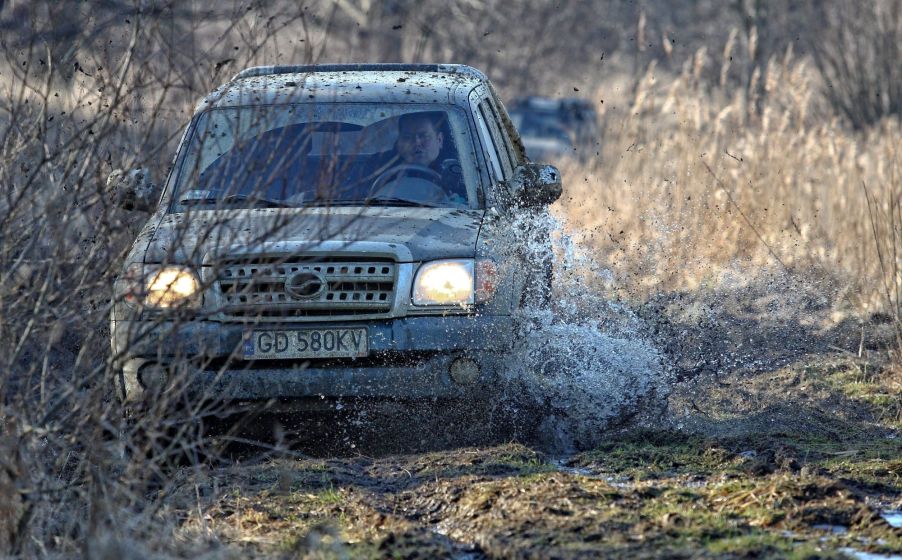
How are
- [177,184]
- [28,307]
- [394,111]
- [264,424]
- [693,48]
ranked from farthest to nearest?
[693,48]
[394,111]
[177,184]
[264,424]
[28,307]

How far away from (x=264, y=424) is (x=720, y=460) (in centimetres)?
203

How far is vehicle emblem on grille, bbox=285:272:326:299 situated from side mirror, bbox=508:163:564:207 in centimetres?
147

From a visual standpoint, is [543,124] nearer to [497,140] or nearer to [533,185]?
[497,140]

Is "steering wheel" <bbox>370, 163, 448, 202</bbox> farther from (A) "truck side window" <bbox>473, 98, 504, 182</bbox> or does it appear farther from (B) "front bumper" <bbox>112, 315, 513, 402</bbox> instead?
(B) "front bumper" <bbox>112, 315, 513, 402</bbox>

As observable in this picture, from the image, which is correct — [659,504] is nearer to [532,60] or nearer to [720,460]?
[720,460]

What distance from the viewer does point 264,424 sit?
6.14 metres

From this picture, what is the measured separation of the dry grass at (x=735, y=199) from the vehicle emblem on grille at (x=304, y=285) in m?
4.80

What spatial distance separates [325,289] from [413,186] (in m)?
1.14

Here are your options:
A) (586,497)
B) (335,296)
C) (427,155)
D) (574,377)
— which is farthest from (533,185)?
(586,497)

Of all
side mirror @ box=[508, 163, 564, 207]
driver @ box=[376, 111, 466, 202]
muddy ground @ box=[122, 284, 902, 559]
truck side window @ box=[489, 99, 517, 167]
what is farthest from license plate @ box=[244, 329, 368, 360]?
truck side window @ box=[489, 99, 517, 167]

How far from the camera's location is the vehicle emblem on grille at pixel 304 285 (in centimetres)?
572

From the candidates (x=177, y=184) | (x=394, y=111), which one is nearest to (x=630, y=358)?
(x=394, y=111)

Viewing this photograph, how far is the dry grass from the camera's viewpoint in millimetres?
10477

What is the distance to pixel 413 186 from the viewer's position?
672cm
